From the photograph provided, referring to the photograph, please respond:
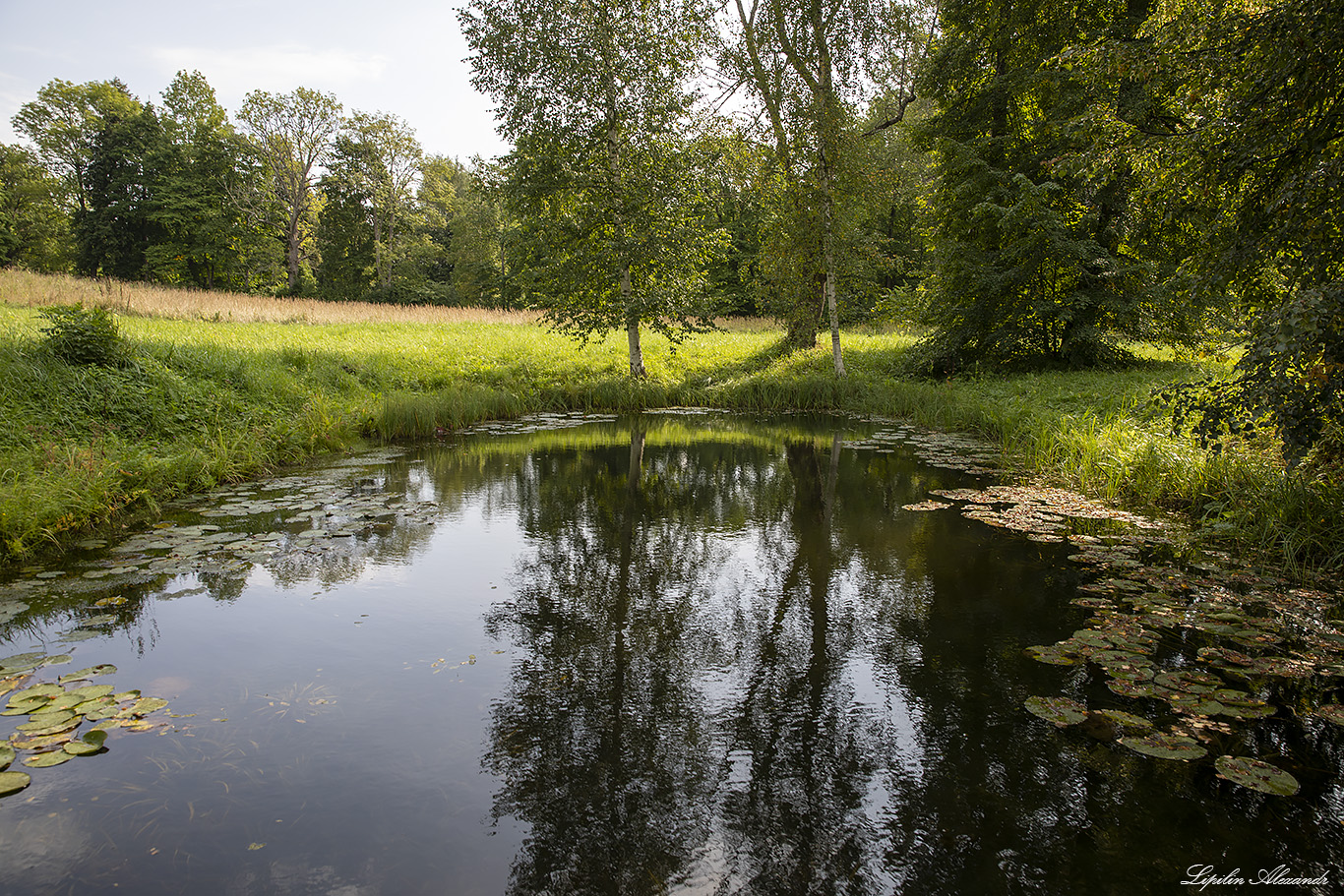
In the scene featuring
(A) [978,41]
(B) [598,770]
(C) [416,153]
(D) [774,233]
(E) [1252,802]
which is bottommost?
(E) [1252,802]

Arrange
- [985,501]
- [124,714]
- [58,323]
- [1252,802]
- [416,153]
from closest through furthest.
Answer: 1. [1252,802]
2. [124,714]
3. [985,501]
4. [58,323]
5. [416,153]

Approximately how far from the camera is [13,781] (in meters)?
2.87

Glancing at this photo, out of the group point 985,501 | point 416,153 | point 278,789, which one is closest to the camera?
point 278,789

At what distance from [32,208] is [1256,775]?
5823 cm

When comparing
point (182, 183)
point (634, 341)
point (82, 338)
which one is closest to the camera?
point (82, 338)

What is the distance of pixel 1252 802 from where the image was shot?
273 centimetres

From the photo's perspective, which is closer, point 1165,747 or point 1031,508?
point 1165,747

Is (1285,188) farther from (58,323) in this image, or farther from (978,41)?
(978,41)

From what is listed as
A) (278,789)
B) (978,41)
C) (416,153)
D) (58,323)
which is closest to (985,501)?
(278,789)

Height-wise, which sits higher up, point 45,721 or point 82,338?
point 82,338

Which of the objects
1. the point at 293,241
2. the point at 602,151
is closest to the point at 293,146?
the point at 293,241

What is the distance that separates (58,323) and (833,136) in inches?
548

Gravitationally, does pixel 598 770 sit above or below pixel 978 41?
below

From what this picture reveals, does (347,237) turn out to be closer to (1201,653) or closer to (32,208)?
(32,208)
